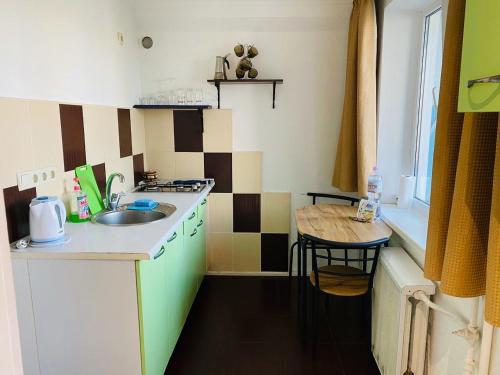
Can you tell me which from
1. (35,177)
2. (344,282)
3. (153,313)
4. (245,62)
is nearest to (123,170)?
(35,177)

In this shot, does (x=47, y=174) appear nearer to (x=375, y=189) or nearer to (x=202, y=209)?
(x=202, y=209)

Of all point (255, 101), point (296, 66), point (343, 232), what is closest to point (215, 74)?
point (255, 101)

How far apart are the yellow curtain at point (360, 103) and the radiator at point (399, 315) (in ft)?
2.62

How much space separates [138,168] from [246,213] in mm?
980

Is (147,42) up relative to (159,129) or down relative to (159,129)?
up

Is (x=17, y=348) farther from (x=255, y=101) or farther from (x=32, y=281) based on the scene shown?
(x=255, y=101)

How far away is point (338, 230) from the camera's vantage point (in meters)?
2.38

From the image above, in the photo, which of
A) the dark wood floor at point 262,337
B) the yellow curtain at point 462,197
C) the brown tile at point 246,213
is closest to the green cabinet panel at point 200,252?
the dark wood floor at point 262,337

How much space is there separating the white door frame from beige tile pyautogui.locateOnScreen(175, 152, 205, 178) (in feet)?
8.73

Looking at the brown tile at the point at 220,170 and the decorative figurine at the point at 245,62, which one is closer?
the decorative figurine at the point at 245,62

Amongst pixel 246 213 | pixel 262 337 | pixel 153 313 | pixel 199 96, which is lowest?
pixel 262 337

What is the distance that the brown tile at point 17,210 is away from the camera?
1698 millimetres

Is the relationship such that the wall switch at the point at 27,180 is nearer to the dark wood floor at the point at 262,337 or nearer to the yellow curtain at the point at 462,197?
the dark wood floor at the point at 262,337

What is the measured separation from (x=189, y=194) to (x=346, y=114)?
131 cm
